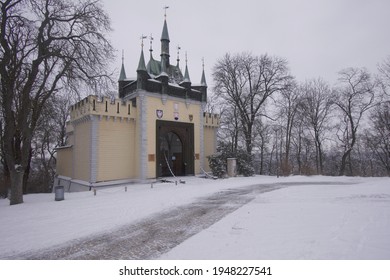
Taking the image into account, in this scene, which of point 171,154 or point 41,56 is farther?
point 171,154

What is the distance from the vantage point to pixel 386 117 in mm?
27703

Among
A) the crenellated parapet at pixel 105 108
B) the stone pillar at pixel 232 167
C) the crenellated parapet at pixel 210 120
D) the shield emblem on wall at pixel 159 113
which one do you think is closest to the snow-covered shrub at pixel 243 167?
the stone pillar at pixel 232 167

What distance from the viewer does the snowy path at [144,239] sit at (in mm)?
5676

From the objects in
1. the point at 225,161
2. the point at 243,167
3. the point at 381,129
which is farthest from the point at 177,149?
the point at 381,129

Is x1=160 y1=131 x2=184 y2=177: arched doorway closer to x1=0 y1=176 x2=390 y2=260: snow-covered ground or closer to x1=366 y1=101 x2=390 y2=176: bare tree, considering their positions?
x1=0 y1=176 x2=390 y2=260: snow-covered ground

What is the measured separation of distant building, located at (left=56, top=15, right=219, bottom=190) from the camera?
66.1ft

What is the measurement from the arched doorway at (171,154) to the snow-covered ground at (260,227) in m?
12.6

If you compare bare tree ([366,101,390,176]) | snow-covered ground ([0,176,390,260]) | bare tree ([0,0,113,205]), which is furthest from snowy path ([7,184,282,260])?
bare tree ([366,101,390,176])

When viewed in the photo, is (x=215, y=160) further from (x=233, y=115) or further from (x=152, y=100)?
(x=233, y=115)

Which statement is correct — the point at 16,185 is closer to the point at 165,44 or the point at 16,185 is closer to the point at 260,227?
the point at 260,227

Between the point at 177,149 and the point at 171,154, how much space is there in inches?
30.2

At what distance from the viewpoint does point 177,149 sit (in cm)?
2517
